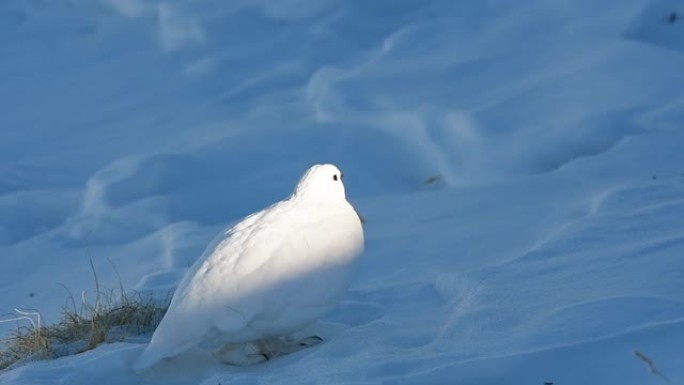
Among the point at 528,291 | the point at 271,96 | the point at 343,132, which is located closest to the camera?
the point at 528,291

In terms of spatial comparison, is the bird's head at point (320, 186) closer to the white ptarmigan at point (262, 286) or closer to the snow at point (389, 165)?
the white ptarmigan at point (262, 286)

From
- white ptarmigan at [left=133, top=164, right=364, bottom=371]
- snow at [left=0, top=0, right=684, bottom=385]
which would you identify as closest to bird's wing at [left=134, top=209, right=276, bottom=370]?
white ptarmigan at [left=133, top=164, right=364, bottom=371]

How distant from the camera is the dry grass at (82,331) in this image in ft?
17.7

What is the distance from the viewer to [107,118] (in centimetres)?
1033

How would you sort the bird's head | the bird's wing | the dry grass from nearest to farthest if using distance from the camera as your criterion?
the bird's wing → the dry grass → the bird's head

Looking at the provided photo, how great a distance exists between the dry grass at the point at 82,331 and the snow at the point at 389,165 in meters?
0.37

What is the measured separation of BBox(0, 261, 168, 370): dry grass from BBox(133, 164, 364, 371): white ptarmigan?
0.59 metres

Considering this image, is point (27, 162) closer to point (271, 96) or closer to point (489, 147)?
point (271, 96)

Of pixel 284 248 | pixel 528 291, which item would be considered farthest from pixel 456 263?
pixel 284 248

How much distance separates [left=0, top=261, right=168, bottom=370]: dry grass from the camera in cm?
539

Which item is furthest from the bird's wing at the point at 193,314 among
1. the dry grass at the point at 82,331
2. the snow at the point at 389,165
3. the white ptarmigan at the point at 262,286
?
the dry grass at the point at 82,331

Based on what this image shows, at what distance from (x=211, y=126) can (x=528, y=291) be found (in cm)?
484

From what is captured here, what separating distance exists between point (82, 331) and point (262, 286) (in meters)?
1.05

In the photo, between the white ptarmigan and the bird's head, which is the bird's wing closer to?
the white ptarmigan
